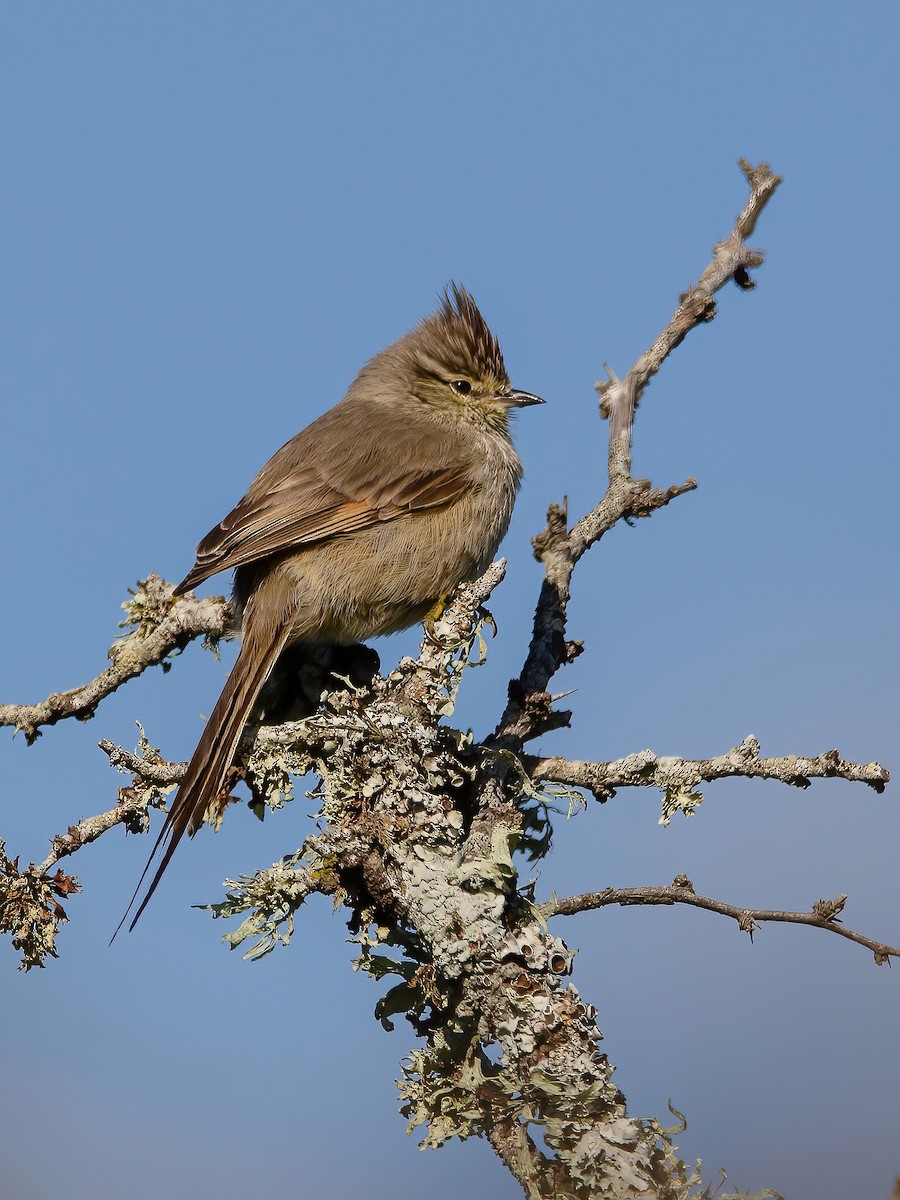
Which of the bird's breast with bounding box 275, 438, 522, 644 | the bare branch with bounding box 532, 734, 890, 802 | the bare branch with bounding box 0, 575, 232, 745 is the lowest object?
the bare branch with bounding box 532, 734, 890, 802

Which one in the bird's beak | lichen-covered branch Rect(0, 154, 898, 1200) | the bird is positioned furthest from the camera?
the bird's beak

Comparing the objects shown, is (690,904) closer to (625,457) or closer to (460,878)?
(460,878)

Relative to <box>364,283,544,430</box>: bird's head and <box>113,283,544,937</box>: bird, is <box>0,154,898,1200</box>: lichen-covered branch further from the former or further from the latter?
<box>364,283,544,430</box>: bird's head

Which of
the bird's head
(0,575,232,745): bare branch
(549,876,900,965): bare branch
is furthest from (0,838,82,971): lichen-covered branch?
the bird's head

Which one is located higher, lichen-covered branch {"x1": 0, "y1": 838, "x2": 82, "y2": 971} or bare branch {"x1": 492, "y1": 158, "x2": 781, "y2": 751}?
bare branch {"x1": 492, "y1": 158, "x2": 781, "y2": 751}

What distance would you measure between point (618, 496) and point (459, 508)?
108cm

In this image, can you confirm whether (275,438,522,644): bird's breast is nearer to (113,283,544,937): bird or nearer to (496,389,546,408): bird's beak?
(113,283,544,937): bird

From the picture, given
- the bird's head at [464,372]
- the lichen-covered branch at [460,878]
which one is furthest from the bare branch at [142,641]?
the bird's head at [464,372]

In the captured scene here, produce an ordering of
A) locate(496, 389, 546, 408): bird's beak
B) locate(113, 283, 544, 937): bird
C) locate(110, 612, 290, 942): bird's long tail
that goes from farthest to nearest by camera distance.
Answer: locate(496, 389, 546, 408): bird's beak < locate(113, 283, 544, 937): bird < locate(110, 612, 290, 942): bird's long tail

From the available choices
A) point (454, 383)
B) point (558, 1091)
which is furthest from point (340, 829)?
point (454, 383)

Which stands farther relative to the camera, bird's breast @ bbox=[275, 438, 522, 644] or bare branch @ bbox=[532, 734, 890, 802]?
bird's breast @ bbox=[275, 438, 522, 644]

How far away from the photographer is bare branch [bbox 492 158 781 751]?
4.44m

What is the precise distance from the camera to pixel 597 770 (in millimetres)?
3883

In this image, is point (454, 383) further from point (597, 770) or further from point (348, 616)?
point (597, 770)
